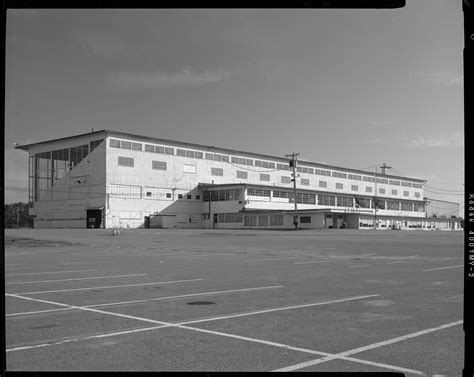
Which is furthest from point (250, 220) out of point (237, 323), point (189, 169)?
point (237, 323)

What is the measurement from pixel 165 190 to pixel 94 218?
45.7 ft

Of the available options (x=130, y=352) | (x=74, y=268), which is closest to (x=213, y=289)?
(x=130, y=352)

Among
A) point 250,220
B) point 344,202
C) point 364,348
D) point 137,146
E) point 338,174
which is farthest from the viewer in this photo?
point 338,174

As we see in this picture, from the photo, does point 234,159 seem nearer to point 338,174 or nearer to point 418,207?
point 338,174

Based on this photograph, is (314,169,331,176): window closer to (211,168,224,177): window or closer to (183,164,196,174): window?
(211,168,224,177): window

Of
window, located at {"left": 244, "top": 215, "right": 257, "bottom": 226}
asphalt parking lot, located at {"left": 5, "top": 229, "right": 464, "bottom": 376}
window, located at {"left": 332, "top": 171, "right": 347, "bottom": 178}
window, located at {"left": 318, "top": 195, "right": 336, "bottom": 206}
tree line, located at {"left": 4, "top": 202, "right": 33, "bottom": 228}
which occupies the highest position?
window, located at {"left": 332, "top": 171, "right": 347, "bottom": 178}

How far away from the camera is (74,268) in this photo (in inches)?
707

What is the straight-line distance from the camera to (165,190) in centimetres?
9219

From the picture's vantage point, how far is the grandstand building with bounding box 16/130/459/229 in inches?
3324

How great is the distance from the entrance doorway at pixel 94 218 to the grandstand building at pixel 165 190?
0.52 ft

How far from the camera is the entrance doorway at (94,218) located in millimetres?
82938

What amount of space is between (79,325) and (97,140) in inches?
3157

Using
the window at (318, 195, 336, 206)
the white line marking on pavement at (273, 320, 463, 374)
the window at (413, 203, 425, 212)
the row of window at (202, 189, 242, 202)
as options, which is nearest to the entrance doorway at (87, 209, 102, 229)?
the row of window at (202, 189, 242, 202)

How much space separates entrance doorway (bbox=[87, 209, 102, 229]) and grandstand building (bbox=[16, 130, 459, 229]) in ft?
0.52
